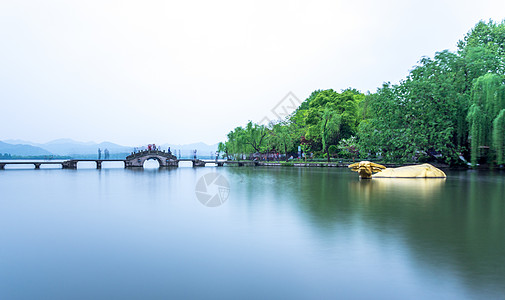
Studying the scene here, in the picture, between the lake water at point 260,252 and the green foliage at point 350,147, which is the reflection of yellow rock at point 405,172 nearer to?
the lake water at point 260,252

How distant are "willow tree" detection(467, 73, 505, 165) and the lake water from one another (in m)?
16.4

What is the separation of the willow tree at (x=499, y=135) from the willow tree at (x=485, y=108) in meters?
1.20

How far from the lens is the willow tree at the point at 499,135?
A: 73.5ft

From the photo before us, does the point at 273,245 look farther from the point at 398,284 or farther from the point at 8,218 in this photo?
the point at 8,218

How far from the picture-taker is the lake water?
4.32m

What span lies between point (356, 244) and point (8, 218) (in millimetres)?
10564

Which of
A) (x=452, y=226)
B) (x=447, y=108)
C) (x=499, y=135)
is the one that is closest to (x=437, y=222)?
(x=452, y=226)

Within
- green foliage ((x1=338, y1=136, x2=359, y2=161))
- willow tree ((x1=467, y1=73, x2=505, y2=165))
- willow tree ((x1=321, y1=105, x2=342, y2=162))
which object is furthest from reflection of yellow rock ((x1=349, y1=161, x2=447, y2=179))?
A: willow tree ((x1=321, y1=105, x2=342, y2=162))

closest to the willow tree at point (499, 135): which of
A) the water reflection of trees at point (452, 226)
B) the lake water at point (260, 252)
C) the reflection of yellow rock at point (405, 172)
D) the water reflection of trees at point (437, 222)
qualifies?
the reflection of yellow rock at point (405, 172)

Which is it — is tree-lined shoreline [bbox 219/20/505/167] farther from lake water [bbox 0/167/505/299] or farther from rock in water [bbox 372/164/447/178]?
lake water [bbox 0/167/505/299]

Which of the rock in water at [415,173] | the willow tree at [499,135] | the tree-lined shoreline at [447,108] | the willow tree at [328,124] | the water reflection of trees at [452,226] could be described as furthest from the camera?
the willow tree at [328,124]

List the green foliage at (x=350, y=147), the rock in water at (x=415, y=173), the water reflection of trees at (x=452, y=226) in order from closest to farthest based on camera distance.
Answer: the water reflection of trees at (x=452, y=226)
the rock in water at (x=415, y=173)
the green foliage at (x=350, y=147)

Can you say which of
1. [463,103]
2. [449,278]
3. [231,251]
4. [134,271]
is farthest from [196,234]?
[463,103]

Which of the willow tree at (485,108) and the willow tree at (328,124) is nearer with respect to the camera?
the willow tree at (485,108)
